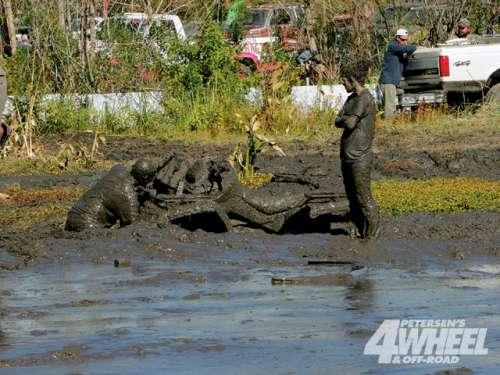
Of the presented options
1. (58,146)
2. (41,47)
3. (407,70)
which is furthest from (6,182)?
(407,70)

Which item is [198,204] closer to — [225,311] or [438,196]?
[438,196]

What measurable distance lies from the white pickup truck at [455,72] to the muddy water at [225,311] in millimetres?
12585

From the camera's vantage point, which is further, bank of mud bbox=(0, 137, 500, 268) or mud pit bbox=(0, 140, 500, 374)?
bank of mud bbox=(0, 137, 500, 268)

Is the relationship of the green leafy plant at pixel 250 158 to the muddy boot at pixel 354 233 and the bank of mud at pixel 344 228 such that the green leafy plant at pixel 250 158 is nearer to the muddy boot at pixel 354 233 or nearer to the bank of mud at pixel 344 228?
the bank of mud at pixel 344 228

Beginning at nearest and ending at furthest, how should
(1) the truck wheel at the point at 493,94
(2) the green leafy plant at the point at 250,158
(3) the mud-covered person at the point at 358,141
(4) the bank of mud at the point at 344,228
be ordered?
(3) the mud-covered person at the point at 358,141
(4) the bank of mud at the point at 344,228
(2) the green leafy plant at the point at 250,158
(1) the truck wheel at the point at 493,94

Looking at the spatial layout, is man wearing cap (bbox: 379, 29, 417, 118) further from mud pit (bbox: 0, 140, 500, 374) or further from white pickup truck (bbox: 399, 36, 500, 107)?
mud pit (bbox: 0, 140, 500, 374)

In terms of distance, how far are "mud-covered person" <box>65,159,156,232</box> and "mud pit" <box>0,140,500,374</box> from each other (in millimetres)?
226

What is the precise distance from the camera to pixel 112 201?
14.4 metres

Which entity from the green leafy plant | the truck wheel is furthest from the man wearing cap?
the green leafy plant

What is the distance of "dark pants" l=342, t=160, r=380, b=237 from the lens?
13.5 m

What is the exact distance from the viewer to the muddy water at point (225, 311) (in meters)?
8.66

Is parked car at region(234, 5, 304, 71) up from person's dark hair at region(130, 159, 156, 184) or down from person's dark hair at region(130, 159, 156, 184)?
up

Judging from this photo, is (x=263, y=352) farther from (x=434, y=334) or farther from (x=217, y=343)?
(x=434, y=334)

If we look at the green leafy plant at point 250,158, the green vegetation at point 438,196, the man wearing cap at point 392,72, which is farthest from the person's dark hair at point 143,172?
the man wearing cap at point 392,72
